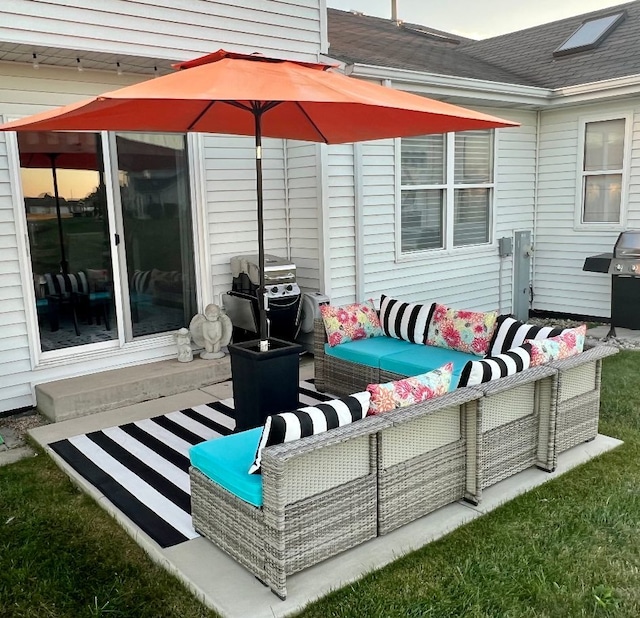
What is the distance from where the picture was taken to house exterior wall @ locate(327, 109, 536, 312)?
6316 mm

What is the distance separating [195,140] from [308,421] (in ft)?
12.6

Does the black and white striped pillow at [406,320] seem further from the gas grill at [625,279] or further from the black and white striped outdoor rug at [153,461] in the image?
the gas grill at [625,279]

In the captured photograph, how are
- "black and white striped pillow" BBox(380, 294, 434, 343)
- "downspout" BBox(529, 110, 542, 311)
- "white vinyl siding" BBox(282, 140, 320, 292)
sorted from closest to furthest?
1. "black and white striped pillow" BBox(380, 294, 434, 343)
2. "white vinyl siding" BBox(282, 140, 320, 292)
3. "downspout" BBox(529, 110, 542, 311)

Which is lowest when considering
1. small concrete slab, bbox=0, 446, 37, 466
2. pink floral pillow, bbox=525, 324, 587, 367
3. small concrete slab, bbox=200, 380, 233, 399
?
small concrete slab, bbox=0, 446, 37, 466

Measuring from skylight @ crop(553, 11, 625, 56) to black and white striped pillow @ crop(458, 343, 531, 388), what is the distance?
6.36 metres

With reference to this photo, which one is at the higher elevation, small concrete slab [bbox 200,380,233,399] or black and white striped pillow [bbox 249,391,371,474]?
black and white striped pillow [bbox 249,391,371,474]

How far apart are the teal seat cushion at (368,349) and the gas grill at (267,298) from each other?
786 millimetres

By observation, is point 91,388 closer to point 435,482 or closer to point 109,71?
point 109,71

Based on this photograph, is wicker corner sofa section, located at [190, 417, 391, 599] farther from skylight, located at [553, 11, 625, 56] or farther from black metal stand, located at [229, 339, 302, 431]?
skylight, located at [553, 11, 625, 56]

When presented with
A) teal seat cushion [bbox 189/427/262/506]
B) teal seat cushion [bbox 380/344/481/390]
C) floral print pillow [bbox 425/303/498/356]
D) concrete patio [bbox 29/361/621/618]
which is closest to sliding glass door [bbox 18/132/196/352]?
concrete patio [bbox 29/361/621/618]

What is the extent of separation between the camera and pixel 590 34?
28.1 ft

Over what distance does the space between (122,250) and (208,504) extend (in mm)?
3144

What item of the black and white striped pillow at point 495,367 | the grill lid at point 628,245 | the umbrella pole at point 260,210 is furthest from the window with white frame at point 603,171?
the umbrella pole at point 260,210

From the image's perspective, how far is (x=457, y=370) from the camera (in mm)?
4324
